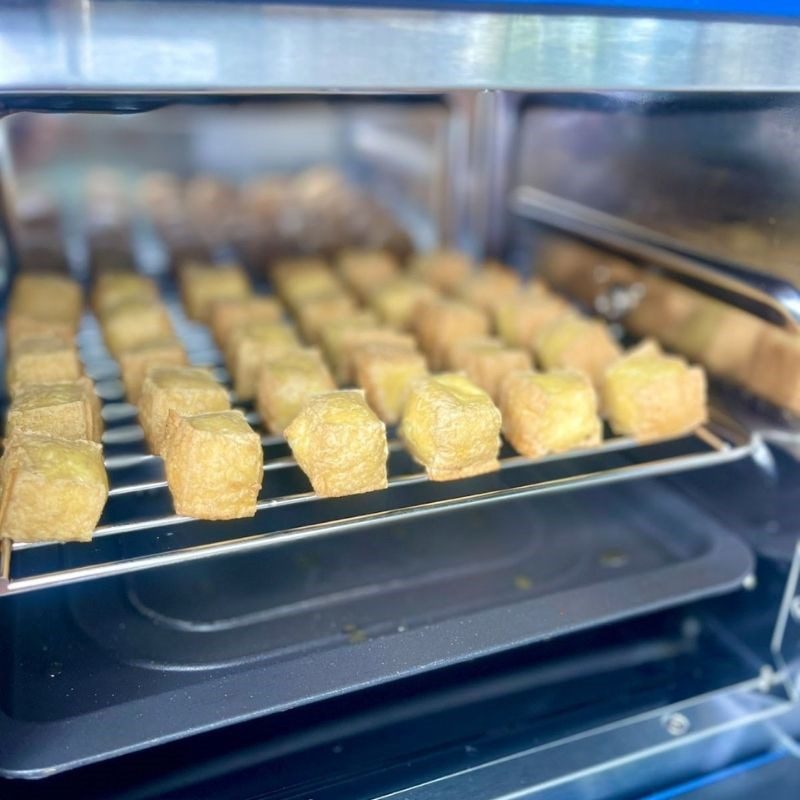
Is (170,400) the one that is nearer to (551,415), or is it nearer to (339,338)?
(339,338)

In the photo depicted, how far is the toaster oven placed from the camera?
0.98m

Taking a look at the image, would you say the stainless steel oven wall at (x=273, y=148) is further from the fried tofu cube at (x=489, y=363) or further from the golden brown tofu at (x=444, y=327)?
the fried tofu cube at (x=489, y=363)

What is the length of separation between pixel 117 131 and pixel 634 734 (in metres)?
2.07

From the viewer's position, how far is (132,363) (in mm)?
1490

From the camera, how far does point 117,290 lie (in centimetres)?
185

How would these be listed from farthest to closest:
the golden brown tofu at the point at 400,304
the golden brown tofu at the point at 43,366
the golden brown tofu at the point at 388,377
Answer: the golden brown tofu at the point at 400,304 → the golden brown tofu at the point at 388,377 → the golden brown tofu at the point at 43,366

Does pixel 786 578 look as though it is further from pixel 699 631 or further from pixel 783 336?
pixel 783 336

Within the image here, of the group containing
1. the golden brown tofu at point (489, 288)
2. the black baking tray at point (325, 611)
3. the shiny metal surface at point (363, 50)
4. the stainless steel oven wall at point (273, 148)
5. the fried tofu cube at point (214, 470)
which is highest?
the shiny metal surface at point (363, 50)

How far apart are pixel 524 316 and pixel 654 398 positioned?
46cm

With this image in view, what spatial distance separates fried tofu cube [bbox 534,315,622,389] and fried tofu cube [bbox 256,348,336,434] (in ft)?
1.54

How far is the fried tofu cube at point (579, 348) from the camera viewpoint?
5.21 feet

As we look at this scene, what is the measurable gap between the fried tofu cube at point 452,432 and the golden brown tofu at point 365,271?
76cm

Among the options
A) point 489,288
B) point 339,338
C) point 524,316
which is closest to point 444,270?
point 489,288

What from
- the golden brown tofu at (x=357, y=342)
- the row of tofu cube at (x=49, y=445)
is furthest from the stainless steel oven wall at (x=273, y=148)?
the row of tofu cube at (x=49, y=445)
